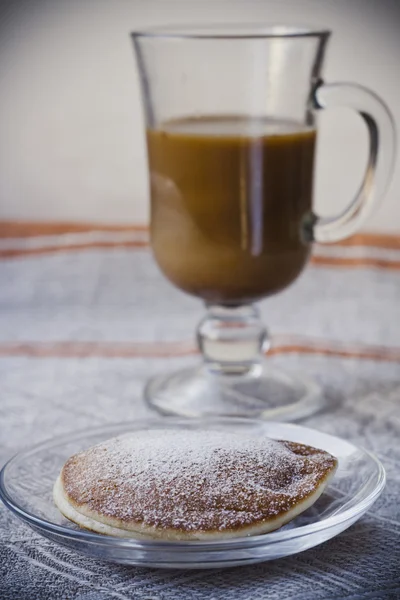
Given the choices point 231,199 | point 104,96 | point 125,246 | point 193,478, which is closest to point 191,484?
point 193,478

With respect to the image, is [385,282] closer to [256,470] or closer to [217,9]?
[217,9]

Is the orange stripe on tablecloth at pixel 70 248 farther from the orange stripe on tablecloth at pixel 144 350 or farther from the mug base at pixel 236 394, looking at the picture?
the mug base at pixel 236 394

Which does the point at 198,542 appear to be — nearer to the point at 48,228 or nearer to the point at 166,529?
the point at 166,529

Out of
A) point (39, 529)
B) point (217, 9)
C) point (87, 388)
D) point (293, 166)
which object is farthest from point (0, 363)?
point (217, 9)

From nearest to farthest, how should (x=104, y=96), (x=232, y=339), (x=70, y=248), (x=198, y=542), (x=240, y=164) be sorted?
(x=198, y=542), (x=240, y=164), (x=232, y=339), (x=70, y=248), (x=104, y=96)

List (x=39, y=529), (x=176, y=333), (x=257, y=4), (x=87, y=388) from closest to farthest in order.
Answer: (x=39, y=529)
(x=87, y=388)
(x=176, y=333)
(x=257, y=4)
